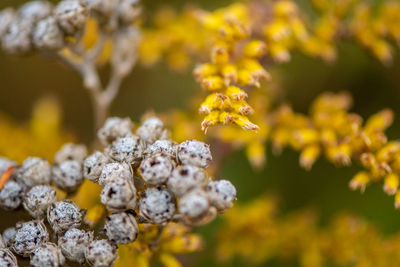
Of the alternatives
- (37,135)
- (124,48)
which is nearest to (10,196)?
(124,48)

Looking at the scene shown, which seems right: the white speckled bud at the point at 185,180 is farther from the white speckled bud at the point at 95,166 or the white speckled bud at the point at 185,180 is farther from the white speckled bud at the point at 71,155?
the white speckled bud at the point at 71,155

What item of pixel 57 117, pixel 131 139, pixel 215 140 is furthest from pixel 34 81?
pixel 131 139

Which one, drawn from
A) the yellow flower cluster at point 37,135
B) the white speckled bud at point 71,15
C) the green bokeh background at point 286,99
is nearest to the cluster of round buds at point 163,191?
the white speckled bud at point 71,15

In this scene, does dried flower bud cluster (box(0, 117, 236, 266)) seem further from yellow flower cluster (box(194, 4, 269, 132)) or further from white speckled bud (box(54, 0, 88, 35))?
white speckled bud (box(54, 0, 88, 35))

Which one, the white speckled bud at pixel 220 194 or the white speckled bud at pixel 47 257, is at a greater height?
the white speckled bud at pixel 220 194

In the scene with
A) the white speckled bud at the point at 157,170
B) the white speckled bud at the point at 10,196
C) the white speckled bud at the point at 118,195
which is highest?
the white speckled bud at the point at 157,170

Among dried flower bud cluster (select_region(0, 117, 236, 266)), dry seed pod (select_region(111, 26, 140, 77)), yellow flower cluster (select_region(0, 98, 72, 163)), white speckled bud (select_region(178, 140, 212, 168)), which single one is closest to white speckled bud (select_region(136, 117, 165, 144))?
dried flower bud cluster (select_region(0, 117, 236, 266))

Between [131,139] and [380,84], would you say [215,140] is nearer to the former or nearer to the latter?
[131,139]
